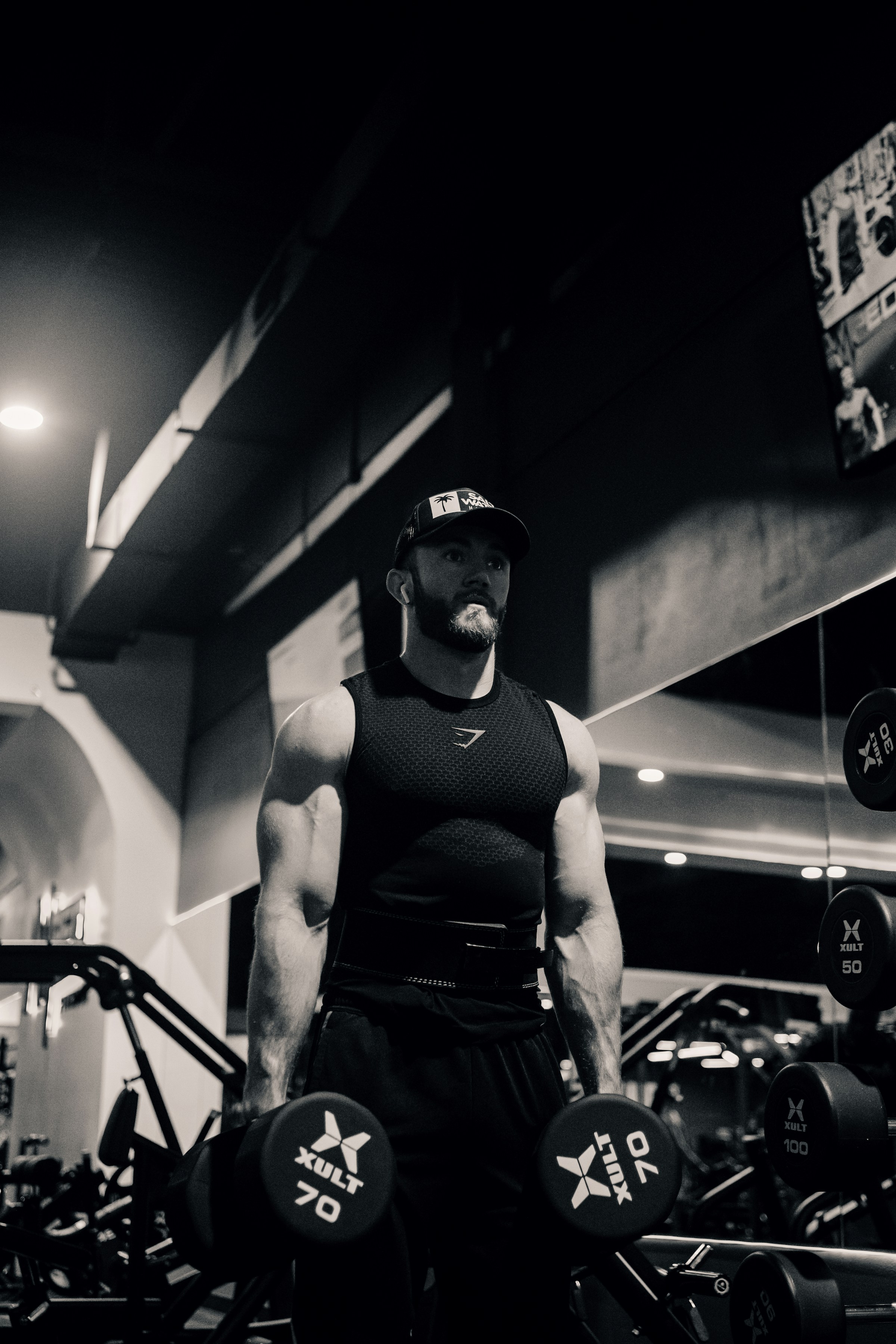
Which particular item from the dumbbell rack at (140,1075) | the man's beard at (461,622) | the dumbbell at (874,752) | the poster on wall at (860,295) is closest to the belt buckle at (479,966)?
the man's beard at (461,622)

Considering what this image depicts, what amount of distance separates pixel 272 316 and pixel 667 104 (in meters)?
1.66

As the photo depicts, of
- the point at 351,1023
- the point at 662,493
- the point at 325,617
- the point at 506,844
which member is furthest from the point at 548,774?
the point at 325,617

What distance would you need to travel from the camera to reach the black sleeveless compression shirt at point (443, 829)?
5.83 feet

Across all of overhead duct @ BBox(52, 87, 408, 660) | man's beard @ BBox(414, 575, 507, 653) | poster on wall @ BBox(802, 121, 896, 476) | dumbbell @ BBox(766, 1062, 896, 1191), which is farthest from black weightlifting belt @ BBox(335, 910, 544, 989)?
overhead duct @ BBox(52, 87, 408, 660)

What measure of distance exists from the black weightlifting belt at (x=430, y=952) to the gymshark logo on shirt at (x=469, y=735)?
0.84 feet

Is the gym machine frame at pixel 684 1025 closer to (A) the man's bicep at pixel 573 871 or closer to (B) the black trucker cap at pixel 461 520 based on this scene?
(A) the man's bicep at pixel 573 871

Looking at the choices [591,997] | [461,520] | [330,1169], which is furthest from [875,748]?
[330,1169]

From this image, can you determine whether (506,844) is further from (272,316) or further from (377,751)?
(272,316)

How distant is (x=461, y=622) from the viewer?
1.94 m

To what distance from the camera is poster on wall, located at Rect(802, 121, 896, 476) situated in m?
2.79

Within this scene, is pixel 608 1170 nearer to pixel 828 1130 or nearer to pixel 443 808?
pixel 443 808

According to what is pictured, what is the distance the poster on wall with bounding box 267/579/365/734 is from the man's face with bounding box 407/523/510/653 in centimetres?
344

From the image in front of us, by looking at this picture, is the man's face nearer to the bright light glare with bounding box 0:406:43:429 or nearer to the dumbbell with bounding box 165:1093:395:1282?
the dumbbell with bounding box 165:1093:395:1282

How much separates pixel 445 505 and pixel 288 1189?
0.99 meters
